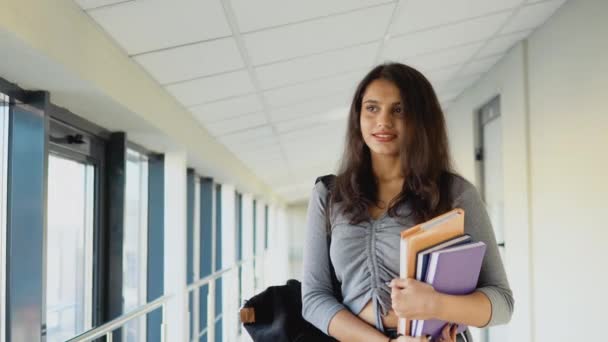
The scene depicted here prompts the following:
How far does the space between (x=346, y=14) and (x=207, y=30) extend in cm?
50

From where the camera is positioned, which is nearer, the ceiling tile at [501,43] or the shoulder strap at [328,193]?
the shoulder strap at [328,193]

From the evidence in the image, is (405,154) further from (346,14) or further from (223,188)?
(223,188)

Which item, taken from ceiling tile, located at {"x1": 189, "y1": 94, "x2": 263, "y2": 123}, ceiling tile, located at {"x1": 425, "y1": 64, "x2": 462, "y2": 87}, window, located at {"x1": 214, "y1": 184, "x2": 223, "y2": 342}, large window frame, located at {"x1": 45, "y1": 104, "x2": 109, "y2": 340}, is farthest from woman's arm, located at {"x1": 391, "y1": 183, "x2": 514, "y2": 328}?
window, located at {"x1": 214, "y1": 184, "x2": 223, "y2": 342}

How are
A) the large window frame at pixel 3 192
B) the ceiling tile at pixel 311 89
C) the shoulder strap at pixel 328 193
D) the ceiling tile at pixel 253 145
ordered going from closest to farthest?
the shoulder strap at pixel 328 193, the large window frame at pixel 3 192, the ceiling tile at pixel 311 89, the ceiling tile at pixel 253 145

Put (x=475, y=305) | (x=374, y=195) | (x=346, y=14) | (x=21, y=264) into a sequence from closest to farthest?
(x=475, y=305), (x=374, y=195), (x=21, y=264), (x=346, y=14)

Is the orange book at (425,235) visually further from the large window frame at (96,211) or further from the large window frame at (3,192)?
the large window frame at (96,211)

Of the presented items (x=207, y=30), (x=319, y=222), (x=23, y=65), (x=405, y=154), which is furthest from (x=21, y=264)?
(x=405, y=154)

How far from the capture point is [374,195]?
1001 mm

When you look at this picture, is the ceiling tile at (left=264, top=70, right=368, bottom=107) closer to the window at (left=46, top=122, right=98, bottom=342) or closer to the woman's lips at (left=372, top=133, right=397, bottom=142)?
the window at (left=46, top=122, right=98, bottom=342)

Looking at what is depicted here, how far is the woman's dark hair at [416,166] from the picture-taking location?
3.06ft

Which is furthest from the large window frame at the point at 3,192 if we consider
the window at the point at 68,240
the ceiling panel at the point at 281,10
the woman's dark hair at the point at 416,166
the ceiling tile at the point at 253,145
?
the ceiling tile at the point at 253,145

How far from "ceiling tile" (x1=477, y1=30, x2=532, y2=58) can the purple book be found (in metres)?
2.46

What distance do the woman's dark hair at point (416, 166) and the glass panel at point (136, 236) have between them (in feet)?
6.50

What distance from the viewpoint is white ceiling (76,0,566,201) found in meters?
1.78
